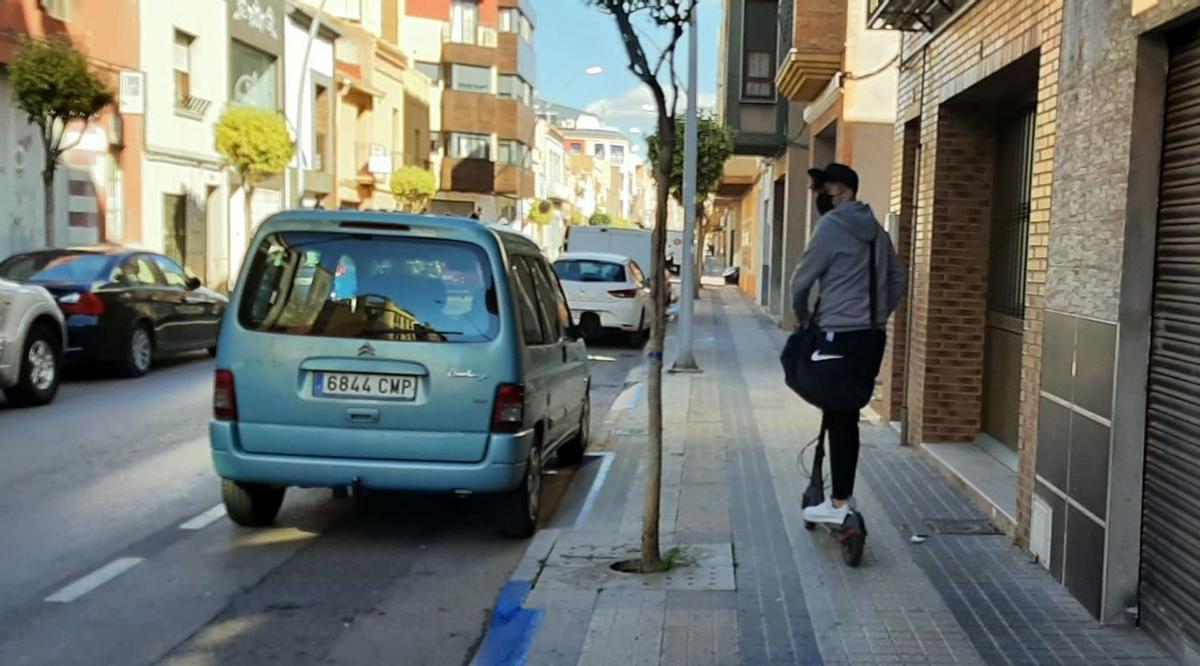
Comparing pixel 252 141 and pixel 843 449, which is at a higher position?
pixel 252 141

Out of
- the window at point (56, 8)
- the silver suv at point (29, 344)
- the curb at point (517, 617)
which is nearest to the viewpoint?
the curb at point (517, 617)

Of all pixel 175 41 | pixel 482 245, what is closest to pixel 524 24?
pixel 175 41

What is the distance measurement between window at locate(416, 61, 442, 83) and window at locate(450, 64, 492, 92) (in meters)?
0.61

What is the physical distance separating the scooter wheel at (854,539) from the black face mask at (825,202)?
61.5 inches

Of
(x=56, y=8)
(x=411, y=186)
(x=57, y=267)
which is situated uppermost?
(x=56, y=8)

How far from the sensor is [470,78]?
54875mm

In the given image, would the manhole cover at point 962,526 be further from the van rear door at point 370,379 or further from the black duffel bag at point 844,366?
the van rear door at point 370,379

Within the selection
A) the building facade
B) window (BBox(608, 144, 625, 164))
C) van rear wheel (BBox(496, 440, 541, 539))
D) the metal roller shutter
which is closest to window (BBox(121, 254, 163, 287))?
the building facade

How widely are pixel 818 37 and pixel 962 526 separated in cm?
1189

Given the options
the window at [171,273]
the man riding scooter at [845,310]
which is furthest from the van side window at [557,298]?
the window at [171,273]

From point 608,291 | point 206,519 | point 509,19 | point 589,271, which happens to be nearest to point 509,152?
point 509,19

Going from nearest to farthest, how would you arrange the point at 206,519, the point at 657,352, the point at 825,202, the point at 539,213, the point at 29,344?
the point at 657,352, the point at 825,202, the point at 206,519, the point at 29,344, the point at 539,213

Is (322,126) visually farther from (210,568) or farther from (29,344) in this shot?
(210,568)

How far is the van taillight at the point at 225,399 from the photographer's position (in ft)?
20.2
